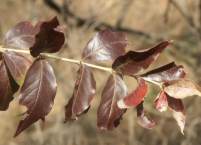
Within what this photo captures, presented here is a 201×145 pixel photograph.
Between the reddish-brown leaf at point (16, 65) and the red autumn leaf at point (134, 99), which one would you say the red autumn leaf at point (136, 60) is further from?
the reddish-brown leaf at point (16, 65)

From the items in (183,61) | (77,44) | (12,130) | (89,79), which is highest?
(89,79)

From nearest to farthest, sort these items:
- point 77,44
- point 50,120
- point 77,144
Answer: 1. point 77,44
2. point 77,144
3. point 50,120

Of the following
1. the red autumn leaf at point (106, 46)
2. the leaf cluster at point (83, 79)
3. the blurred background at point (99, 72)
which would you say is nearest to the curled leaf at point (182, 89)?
the leaf cluster at point (83, 79)

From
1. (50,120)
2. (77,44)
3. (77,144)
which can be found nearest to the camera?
(77,44)

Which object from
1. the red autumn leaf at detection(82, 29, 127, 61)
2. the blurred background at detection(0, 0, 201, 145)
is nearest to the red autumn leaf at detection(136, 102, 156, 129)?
the red autumn leaf at detection(82, 29, 127, 61)

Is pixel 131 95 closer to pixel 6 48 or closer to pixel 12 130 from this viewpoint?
pixel 6 48

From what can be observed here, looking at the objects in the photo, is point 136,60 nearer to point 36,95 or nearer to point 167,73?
point 167,73

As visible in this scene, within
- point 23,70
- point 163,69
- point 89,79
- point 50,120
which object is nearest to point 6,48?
point 23,70
